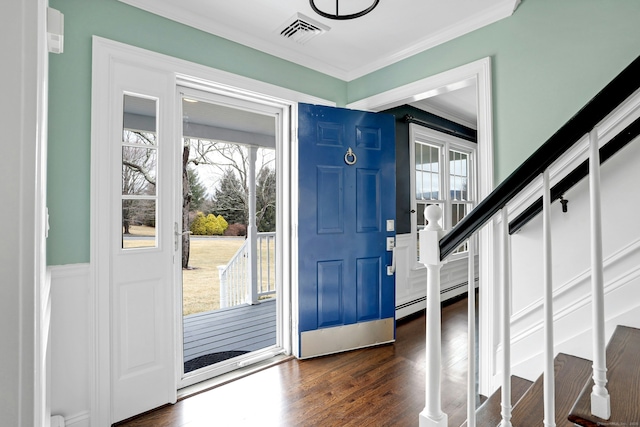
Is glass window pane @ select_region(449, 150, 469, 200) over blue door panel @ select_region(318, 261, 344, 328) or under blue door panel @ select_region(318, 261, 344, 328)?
over

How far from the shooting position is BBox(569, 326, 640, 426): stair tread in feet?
2.97

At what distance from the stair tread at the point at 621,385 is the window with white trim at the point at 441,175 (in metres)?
2.55

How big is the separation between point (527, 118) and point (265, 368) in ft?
8.47

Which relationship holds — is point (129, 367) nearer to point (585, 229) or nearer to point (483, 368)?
point (483, 368)

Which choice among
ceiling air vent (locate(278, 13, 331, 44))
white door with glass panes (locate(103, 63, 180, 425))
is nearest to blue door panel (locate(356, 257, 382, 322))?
white door with glass panes (locate(103, 63, 180, 425))

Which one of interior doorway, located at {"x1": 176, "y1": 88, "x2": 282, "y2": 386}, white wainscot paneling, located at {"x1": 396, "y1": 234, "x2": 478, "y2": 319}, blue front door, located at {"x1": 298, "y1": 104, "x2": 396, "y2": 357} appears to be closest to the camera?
blue front door, located at {"x1": 298, "y1": 104, "x2": 396, "y2": 357}

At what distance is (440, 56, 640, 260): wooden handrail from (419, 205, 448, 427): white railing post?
97 millimetres

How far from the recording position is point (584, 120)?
916 mm

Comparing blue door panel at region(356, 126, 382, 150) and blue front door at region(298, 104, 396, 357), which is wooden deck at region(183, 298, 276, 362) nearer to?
blue front door at region(298, 104, 396, 357)

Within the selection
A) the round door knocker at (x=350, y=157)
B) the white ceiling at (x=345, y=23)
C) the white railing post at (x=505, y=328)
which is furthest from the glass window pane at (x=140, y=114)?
the white railing post at (x=505, y=328)

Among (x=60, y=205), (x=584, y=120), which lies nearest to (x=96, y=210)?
(x=60, y=205)

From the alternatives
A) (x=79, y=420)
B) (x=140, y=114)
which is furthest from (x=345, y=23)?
(x=79, y=420)

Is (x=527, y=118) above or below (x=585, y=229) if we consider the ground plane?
above

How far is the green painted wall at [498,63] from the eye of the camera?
1779mm
